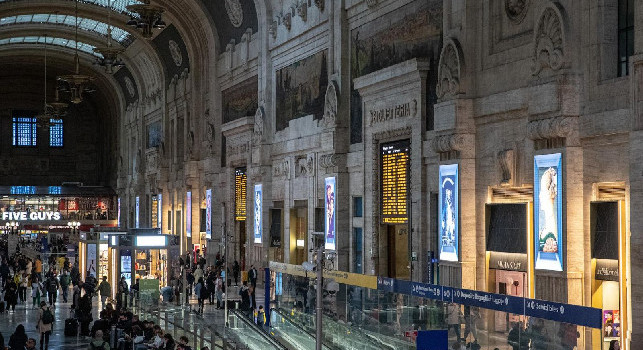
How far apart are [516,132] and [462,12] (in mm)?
3619

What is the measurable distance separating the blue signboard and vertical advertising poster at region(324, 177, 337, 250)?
17.3m

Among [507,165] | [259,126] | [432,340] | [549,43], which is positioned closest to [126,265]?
[259,126]

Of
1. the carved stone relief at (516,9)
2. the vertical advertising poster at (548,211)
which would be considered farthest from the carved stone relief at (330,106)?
the vertical advertising poster at (548,211)

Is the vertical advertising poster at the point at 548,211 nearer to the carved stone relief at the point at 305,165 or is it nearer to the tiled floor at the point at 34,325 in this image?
the tiled floor at the point at 34,325

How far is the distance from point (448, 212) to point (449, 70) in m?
3.27

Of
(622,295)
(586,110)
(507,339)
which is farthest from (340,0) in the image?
(507,339)

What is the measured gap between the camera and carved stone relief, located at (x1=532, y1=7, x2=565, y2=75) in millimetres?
19328

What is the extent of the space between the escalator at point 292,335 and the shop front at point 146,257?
1142 centimetres

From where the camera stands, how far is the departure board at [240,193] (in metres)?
42.6

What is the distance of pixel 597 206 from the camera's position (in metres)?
18.9

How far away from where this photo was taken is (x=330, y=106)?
31.6 metres

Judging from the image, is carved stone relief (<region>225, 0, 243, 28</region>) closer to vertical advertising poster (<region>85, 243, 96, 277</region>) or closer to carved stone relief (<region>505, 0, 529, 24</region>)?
vertical advertising poster (<region>85, 243, 96, 277</region>)

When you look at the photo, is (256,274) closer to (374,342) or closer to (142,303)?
(142,303)

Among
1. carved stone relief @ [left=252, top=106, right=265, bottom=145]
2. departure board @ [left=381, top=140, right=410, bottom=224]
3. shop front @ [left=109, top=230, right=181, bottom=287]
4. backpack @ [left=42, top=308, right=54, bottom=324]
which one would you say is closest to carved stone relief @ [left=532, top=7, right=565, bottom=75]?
departure board @ [left=381, top=140, right=410, bottom=224]
